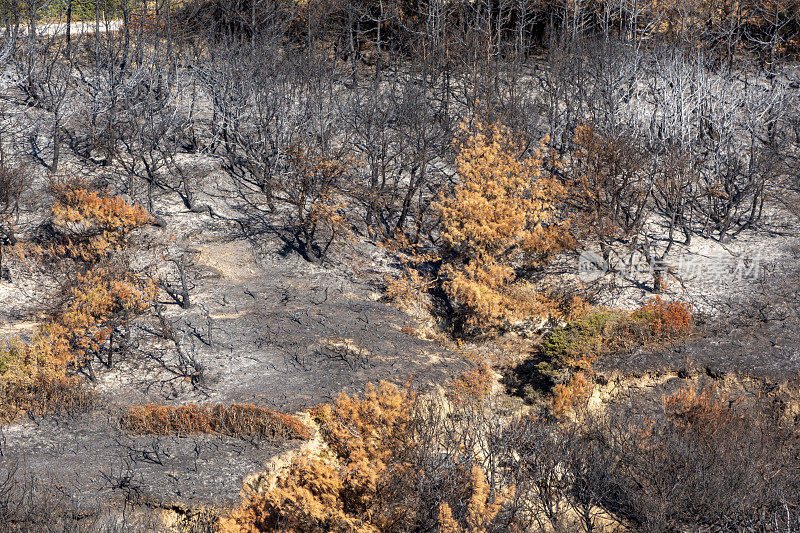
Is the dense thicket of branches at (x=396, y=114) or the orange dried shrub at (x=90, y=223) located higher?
the dense thicket of branches at (x=396, y=114)

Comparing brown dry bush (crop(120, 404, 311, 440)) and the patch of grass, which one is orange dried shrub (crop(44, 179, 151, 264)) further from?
the patch of grass

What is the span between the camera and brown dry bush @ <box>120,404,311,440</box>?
1738cm

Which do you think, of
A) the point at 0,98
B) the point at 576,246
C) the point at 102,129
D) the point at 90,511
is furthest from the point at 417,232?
the point at 0,98

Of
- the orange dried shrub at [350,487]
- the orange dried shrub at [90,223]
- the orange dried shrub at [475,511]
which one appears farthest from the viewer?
the orange dried shrub at [90,223]

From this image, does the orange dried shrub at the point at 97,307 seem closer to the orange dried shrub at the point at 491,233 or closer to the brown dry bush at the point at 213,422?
the brown dry bush at the point at 213,422

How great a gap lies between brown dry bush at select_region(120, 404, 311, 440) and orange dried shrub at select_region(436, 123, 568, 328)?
8070mm

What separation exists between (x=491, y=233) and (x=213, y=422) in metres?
11.0

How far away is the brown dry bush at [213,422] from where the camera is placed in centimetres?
1738

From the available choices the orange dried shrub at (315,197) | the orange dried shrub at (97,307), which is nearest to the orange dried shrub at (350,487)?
the orange dried shrub at (97,307)

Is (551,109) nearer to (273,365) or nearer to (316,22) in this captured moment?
(316,22)

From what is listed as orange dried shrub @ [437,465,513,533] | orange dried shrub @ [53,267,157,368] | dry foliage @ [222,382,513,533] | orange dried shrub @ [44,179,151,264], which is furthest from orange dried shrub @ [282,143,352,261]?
orange dried shrub @ [437,465,513,533]

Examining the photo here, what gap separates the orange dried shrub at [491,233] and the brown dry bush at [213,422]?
26.5 ft

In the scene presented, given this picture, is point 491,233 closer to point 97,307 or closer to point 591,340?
point 591,340

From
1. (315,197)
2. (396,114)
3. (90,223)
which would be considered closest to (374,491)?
(315,197)
